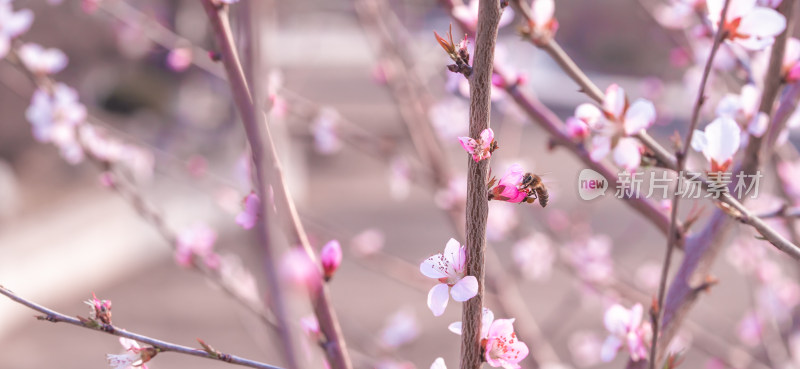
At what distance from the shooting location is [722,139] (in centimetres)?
85

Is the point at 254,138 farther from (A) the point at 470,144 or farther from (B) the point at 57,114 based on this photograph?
(B) the point at 57,114

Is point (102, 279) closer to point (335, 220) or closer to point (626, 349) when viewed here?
point (335, 220)

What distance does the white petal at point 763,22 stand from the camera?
0.82 m

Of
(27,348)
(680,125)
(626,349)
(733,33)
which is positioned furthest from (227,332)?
(680,125)

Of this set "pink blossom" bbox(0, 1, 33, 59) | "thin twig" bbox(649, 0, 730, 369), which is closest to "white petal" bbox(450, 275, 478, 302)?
"thin twig" bbox(649, 0, 730, 369)

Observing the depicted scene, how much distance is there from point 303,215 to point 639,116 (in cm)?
141

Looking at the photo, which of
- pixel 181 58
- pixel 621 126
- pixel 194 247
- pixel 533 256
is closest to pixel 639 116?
pixel 621 126

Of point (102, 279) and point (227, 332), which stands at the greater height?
point (102, 279)

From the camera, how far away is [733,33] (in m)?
0.83

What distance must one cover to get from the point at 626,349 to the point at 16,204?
6.03 meters

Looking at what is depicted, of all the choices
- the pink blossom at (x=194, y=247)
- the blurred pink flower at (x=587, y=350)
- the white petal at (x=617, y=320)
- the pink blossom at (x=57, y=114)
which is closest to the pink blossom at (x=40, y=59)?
the pink blossom at (x=57, y=114)

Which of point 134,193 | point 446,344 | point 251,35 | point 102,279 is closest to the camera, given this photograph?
point 251,35

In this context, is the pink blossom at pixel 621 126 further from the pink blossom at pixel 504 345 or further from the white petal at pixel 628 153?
the pink blossom at pixel 504 345

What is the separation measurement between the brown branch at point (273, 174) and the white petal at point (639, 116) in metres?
0.45
